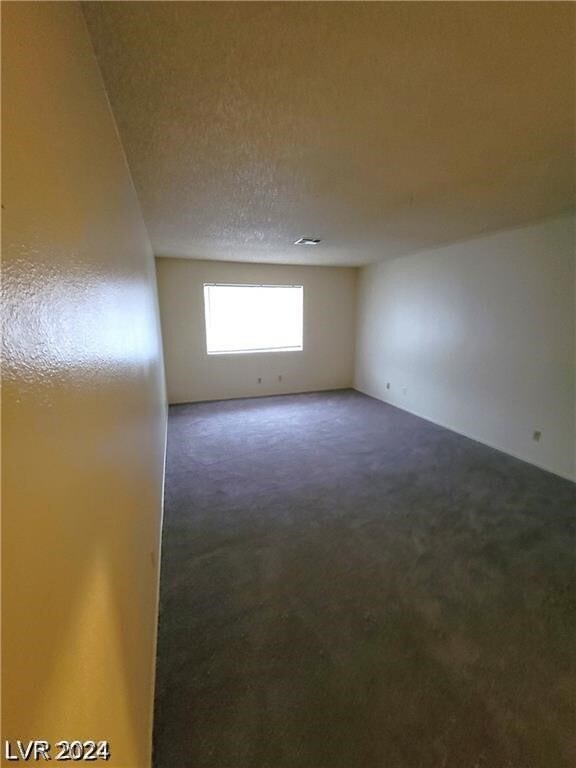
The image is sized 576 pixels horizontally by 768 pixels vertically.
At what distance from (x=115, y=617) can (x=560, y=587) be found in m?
2.31

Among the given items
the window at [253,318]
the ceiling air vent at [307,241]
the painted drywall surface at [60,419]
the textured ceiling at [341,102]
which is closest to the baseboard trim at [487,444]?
the window at [253,318]

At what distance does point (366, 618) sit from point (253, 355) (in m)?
4.62

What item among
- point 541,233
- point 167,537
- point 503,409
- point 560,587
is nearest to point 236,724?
point 167,537

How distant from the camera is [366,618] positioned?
1.69 meters

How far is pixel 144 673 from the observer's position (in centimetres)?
120

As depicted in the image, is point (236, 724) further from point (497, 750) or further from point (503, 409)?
point (503, 409)

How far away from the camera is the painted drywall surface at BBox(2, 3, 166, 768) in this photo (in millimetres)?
390

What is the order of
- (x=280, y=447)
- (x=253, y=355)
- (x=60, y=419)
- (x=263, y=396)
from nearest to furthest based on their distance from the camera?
(x=60, y=419), (x=280, y=447), (x=253, y=355), (x=263, y=396)

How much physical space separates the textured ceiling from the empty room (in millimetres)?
11

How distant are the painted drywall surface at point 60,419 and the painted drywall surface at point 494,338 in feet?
12.3

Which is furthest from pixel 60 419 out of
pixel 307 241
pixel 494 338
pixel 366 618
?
pixel 494 338

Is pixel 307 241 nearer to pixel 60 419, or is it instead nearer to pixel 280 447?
pixel 280 447

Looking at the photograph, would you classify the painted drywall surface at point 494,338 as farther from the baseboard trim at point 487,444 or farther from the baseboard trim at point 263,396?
the baseboard trim at point 263,396

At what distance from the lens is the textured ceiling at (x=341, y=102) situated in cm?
97
